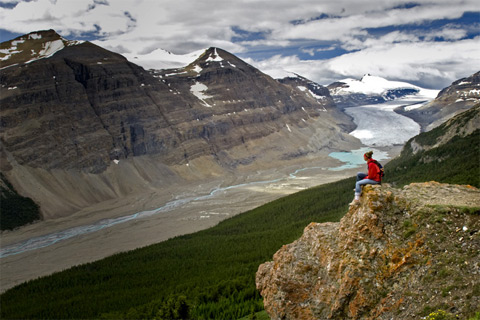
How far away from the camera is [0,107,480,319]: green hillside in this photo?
38.7 meters

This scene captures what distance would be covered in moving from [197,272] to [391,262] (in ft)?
140

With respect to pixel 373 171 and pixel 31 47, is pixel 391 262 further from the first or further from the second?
pixel 31 47

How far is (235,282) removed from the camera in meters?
41.5

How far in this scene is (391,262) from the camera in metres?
17.3

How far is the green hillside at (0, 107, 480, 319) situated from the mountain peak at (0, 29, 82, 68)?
403 ft

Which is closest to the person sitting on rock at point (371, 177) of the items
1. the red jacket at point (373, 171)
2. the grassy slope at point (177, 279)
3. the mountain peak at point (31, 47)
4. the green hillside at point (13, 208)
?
the red jacket at point (373, 171)

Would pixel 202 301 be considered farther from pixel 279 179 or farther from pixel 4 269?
pixel 279 179

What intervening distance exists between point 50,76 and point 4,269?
305 ft

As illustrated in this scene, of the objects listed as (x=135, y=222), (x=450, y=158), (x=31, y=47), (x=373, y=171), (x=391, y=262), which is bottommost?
(x=135, y=222)

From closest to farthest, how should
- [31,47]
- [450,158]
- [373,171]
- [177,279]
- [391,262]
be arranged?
1. [391,262]
2. [373,171]
3. [177,279]
4. [450,158]
5. [31,47]

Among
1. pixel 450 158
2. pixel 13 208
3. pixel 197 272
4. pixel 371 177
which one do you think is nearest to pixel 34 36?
pixel 13 208

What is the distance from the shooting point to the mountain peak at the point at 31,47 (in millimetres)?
164887

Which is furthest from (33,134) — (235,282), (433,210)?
(433,210)

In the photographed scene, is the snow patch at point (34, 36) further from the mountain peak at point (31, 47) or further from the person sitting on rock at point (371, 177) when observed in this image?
the person sitting on rock at point (371, 177)
